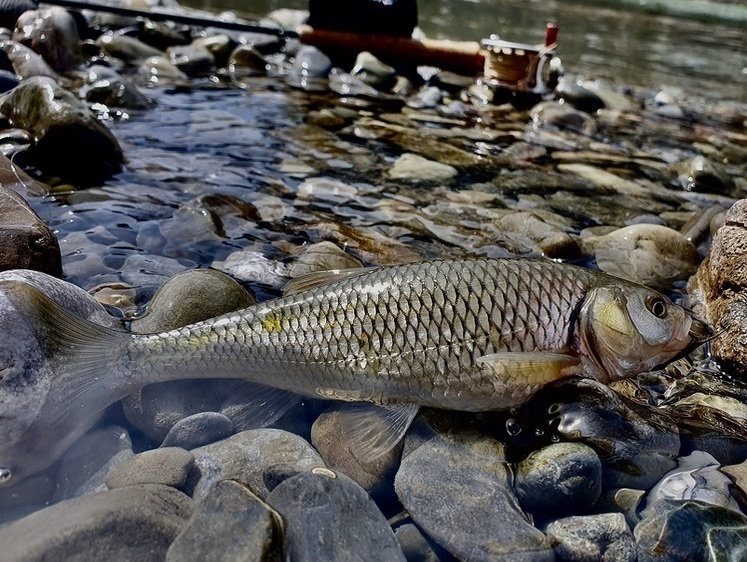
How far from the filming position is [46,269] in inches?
149

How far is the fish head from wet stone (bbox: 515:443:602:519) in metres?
0.47

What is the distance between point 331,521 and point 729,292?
9.54 feet

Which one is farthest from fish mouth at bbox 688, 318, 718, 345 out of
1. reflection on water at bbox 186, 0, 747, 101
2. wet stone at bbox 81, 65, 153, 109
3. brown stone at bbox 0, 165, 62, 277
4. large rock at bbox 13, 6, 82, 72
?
reflection on water at bbox 186, 0, 747, 101

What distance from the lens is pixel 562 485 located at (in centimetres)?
270

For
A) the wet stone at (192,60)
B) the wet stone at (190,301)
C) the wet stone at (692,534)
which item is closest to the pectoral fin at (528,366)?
the wet stone at (692,534)

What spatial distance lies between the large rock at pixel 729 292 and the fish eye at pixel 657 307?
1092mm

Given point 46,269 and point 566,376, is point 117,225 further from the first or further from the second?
point 566,376

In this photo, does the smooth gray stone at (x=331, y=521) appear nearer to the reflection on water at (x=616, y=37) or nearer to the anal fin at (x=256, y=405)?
the anal fin at (x=256, y=405)

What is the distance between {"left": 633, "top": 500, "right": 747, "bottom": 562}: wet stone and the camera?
2414mm

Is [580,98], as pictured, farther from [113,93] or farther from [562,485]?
[562,485]

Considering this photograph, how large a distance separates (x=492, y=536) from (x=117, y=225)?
3773mm

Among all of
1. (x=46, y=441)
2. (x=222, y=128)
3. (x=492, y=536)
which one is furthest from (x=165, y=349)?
(x=222, y=128)

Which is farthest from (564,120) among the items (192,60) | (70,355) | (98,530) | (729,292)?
(98,530)

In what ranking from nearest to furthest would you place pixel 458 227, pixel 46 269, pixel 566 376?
pixel 566 376 → pixel 46 269 → pixel 458 227
